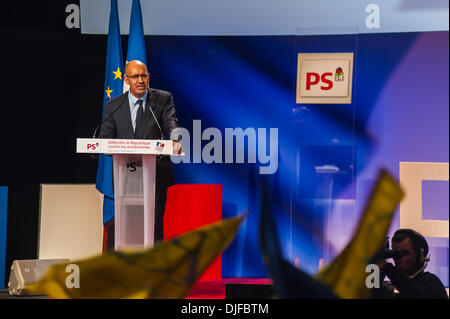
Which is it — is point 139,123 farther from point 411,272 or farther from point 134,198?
point 411,272

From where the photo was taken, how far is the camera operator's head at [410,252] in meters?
3.58

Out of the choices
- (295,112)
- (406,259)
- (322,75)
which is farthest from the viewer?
(295,112)

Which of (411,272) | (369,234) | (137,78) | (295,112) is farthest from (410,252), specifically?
(369,234)

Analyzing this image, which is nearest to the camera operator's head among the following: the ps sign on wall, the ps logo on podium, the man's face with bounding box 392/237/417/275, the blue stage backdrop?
the man's face with bounding box 392/237/417/275

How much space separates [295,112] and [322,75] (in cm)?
54

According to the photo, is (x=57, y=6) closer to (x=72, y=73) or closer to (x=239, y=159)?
(x=72, y=73)

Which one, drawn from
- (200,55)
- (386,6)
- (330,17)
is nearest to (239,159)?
(200,55)

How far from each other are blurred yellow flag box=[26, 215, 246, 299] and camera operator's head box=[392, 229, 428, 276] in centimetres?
330

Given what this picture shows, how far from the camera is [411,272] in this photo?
3.50 meters

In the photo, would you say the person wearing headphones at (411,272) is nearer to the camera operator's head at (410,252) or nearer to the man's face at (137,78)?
the camera operator's head at (410,252)

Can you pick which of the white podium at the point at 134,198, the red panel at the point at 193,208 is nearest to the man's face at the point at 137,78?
the white podium at the point at 134,198

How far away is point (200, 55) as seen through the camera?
5.94m

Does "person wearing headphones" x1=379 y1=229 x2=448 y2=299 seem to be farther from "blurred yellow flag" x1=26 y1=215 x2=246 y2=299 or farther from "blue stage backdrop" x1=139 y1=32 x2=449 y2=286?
"blurred yellow flag" x1=26 y1=215 x2=246 y2=299

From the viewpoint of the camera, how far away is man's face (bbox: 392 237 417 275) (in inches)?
140
